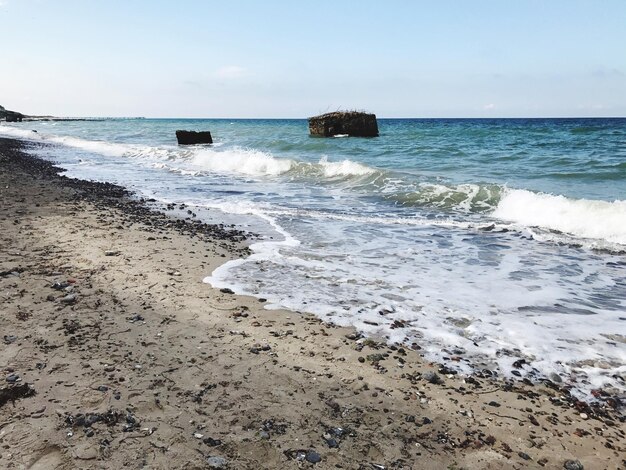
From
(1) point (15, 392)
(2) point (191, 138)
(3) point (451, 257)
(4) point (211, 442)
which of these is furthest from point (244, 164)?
(4) point (211, 442)

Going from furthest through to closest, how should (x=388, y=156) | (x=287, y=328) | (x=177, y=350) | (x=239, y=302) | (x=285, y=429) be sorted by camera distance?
(x=388, y=156), (x=239, y=302), (x=287, y=328), (x=177, y=350), (x=285, y=429)

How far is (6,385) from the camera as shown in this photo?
3119 millimetres

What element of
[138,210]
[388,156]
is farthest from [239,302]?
[388,156]

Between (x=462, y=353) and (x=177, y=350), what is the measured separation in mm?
2395

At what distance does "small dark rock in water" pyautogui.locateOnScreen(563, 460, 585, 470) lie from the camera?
2699 mm

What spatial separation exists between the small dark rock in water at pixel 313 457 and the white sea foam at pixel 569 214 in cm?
759

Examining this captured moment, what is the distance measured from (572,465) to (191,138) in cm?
3353

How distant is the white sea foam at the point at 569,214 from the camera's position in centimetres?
858

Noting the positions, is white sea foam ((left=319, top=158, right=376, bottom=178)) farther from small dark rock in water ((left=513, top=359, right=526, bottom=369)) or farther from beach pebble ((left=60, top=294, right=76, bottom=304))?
small dark rock in water ((left=513, top=359, right=526, bottom=369))

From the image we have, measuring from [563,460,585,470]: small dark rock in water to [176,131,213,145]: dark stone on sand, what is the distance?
3322 cm

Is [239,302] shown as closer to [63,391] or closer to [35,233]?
[63,391]

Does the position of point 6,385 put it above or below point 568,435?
above

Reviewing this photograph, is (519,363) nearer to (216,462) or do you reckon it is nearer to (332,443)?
(332,443)

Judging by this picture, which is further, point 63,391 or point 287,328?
point 287,328
